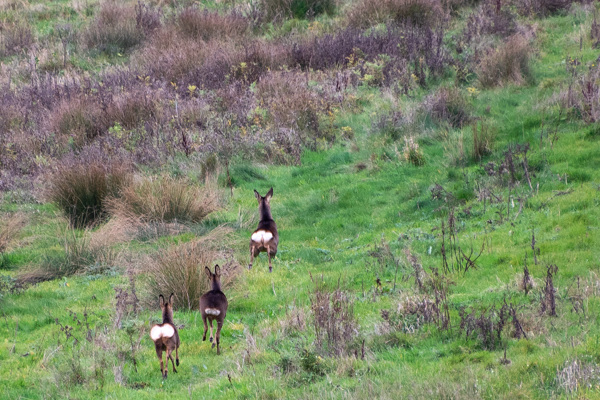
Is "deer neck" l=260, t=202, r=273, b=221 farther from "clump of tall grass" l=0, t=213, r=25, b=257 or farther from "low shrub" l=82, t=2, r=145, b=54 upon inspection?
"low shrub" l=82, t=2, r=145, b=54

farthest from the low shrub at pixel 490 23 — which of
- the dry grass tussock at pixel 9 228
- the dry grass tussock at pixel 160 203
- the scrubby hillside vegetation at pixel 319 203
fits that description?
the dry grass tussock at pixel 9 228

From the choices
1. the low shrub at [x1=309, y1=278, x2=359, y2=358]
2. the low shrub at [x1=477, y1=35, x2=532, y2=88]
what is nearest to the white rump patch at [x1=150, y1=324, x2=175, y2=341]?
the low shrub at [x1=309, y1=278, x2=359, y2=358]

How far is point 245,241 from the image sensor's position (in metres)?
10.5

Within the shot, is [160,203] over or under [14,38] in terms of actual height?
over

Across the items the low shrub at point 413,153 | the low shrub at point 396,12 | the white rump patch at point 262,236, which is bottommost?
the low shrub at point 413,153

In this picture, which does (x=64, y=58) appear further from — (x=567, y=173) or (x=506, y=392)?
(x=506, y=392)

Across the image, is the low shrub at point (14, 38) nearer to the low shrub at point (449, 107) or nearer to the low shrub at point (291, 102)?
the low shrub at point (291, 102)

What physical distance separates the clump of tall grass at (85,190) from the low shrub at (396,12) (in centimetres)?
1184

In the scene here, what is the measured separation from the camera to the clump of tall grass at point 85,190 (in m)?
12.0

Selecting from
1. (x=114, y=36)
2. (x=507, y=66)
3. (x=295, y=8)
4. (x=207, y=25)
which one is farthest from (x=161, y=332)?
(x=114, y=36)

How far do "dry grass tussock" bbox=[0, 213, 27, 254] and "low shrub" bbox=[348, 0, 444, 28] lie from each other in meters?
13.3

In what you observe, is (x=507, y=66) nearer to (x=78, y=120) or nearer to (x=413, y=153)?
(x=413, y=153)

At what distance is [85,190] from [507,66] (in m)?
9.59

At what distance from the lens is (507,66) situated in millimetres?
15102
